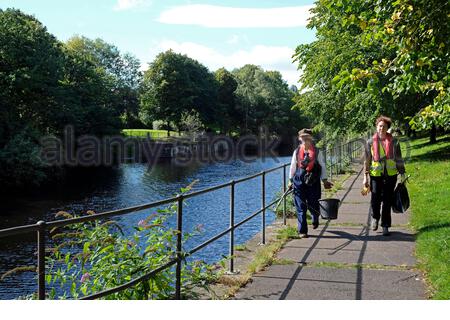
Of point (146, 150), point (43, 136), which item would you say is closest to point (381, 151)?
point (43, 136)

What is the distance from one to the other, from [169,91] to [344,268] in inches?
2706

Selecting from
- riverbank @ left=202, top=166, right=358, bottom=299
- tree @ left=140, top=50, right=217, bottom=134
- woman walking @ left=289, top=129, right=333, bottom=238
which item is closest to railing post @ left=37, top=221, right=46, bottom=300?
riverbank @ left=202, top=166, right=358, bottom=299

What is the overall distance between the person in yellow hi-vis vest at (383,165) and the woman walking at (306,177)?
779 millimetres

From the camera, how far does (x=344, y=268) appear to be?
6.37 meters

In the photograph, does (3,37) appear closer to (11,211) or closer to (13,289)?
(11,211)

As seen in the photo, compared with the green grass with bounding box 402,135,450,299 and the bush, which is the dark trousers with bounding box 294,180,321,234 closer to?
the green grass with bounding box 402,135,450,299

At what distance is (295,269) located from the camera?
637cm

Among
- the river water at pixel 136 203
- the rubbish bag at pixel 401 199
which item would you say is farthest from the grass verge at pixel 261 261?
the rubbish bag at pixel 401 199

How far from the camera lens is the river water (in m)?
14.8

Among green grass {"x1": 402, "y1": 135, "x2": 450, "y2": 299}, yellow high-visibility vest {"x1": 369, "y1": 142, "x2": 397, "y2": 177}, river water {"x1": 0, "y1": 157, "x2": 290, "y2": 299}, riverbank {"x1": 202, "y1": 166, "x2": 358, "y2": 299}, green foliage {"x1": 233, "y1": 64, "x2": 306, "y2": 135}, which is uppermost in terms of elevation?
green foliage {"x1": 233, "y1": 64, "x2": 306, "y2": 135}

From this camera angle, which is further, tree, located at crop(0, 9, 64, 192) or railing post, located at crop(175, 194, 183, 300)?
tree, located at crop(0, 9, 64, 192)

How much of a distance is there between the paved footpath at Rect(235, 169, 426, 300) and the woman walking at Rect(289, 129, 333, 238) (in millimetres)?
432

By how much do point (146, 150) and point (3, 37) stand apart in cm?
2674

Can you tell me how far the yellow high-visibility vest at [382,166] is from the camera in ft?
26.9
